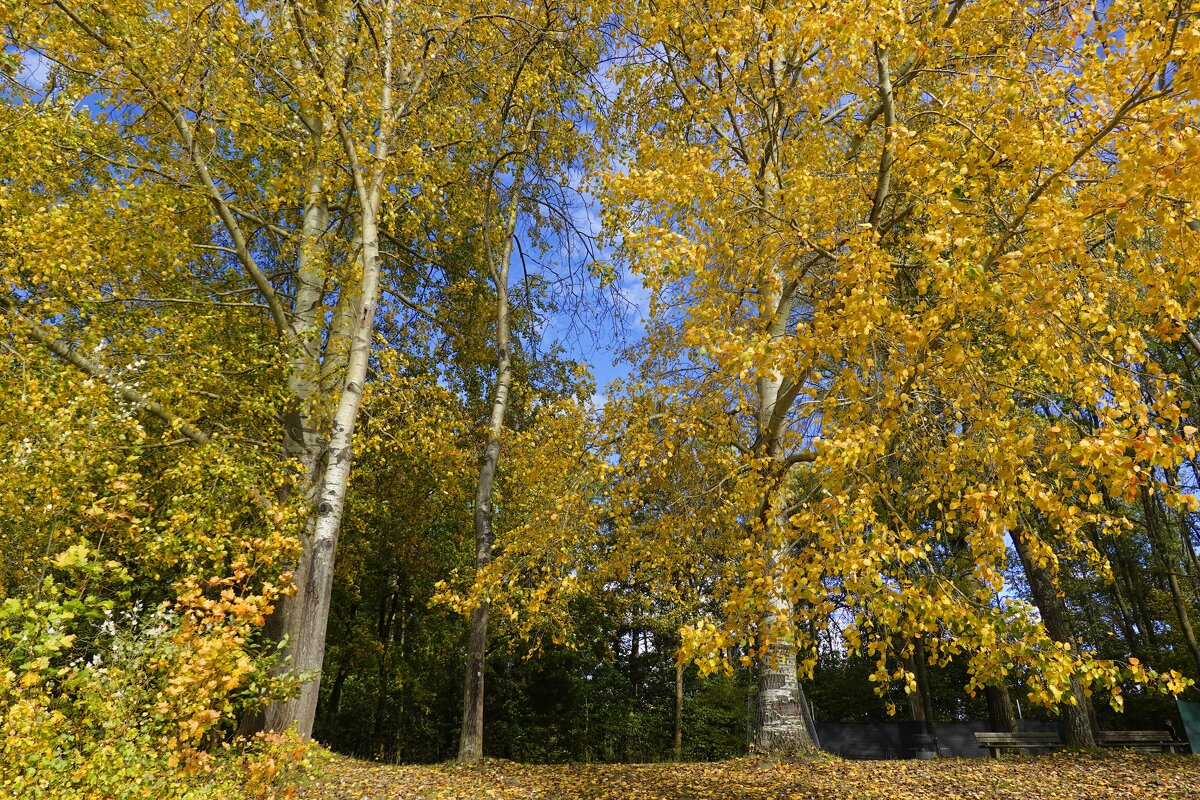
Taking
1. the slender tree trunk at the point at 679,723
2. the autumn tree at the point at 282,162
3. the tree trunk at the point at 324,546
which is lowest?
the slender tree trunk at the point at 679,723

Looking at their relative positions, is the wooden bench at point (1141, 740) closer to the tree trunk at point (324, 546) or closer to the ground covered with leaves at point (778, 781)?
the ground covered with leaves at point (778, 781)

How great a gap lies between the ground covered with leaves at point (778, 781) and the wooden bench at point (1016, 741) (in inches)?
54.7

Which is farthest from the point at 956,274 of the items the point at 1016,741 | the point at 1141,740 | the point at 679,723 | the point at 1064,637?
the point at 679,723

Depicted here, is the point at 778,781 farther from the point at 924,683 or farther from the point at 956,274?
the point at 924,683

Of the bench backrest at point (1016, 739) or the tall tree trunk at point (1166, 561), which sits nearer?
the bench backrest at point (1016, 739)

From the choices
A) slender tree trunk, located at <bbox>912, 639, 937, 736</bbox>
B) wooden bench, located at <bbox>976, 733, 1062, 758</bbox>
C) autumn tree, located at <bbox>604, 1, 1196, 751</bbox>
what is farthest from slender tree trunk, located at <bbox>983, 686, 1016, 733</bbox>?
autumn tree, located at <bbox>604, 1, 1196, 751</bbox>

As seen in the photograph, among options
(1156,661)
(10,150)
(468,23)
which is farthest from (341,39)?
(1156,661)

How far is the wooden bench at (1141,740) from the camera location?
35.2 ft

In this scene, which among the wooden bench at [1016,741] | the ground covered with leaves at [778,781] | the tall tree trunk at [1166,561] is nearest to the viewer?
the ground covered with leaves at [778,781]

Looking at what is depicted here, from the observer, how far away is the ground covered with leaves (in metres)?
6.04

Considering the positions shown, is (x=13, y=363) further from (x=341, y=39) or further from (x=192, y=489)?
(x=341, y=39)

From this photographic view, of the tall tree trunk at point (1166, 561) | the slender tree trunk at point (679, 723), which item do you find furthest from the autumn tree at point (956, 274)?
the slender tree trunk at point (679, 723)

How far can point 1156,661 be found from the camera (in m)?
18.0

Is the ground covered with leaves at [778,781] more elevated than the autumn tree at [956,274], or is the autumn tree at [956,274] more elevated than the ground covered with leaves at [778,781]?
the autumn tree at [956,274]
